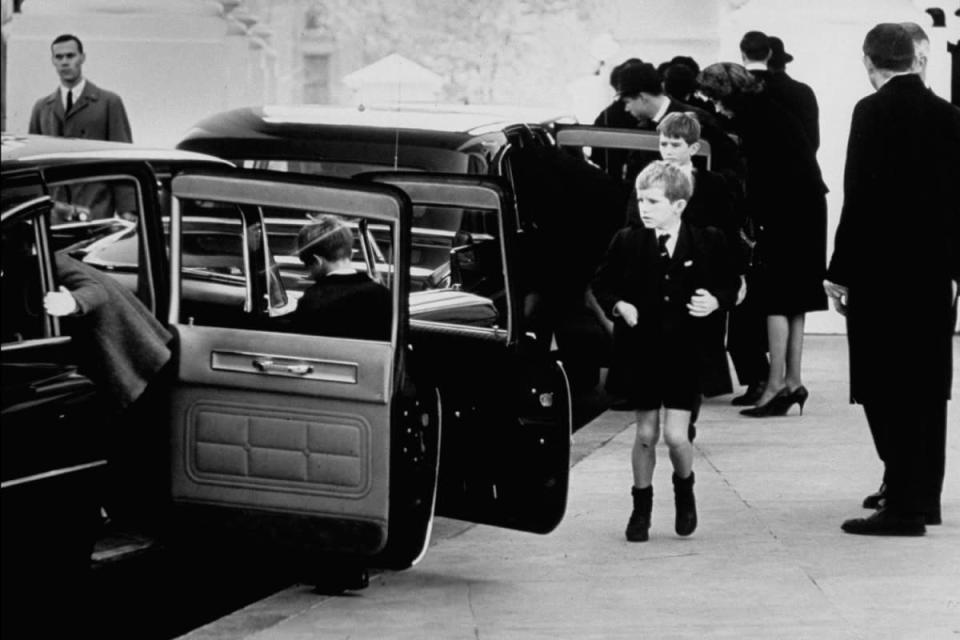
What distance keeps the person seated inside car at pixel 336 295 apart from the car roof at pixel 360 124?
4.05 meters

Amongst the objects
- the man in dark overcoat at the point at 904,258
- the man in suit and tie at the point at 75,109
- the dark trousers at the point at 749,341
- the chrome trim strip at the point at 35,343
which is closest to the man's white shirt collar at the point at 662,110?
the dark trousers at the point at 749,341

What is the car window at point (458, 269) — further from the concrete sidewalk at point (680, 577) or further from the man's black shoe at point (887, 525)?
the man's black shoe at point (887, 525)

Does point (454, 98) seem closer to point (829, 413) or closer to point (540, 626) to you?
point (829, 413)

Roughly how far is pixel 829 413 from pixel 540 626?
564 centimetres

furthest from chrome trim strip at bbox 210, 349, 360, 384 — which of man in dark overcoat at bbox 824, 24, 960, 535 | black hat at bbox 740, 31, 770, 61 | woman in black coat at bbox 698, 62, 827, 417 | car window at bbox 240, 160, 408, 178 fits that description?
black hat at bbox 740, 31, 770, 61

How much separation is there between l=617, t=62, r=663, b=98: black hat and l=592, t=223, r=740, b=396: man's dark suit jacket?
3997 mm

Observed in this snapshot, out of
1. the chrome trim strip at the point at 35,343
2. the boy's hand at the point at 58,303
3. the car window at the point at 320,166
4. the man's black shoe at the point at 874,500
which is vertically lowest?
the man's black shoe at the point at 874,500

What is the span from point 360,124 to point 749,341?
8.51 ft

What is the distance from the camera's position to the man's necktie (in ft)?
27.6

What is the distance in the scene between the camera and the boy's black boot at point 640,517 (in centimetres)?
→ 854

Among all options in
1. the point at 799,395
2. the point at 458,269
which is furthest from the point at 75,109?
the point at 458,269

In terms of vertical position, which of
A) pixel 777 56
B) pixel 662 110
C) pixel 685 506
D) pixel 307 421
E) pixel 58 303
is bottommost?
pixel 685 506

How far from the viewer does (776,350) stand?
40.1 ft

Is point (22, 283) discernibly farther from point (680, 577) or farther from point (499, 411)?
point (680, 577)
